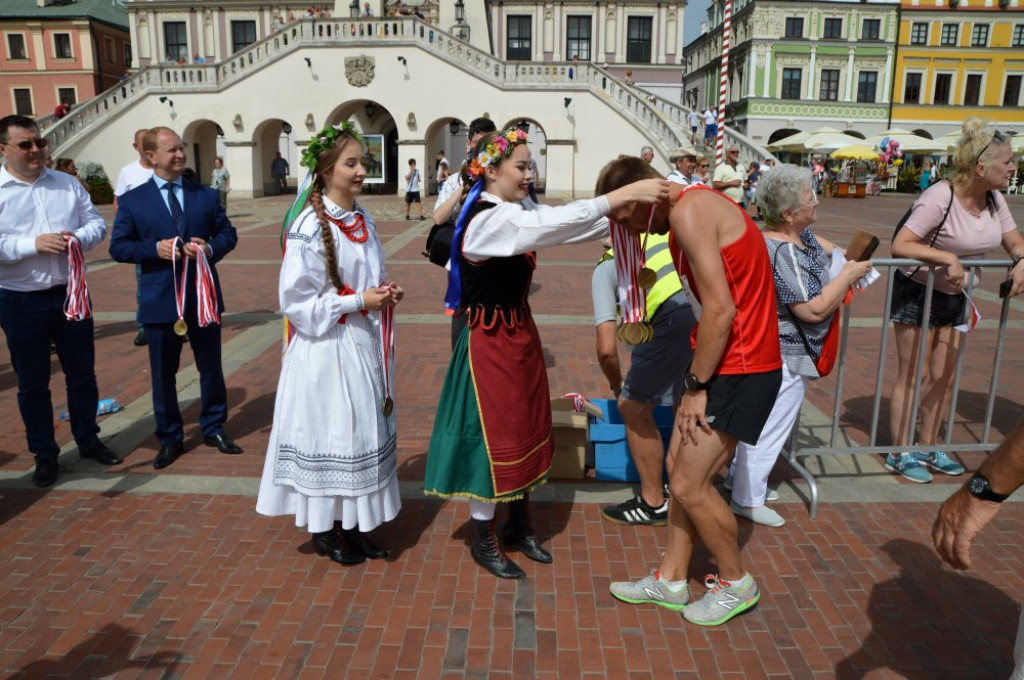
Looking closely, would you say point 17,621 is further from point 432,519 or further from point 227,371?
point 227,371

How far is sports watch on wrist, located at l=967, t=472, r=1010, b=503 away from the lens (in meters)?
2.02

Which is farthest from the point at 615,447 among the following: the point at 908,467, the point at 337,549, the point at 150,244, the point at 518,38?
the point at 518,38

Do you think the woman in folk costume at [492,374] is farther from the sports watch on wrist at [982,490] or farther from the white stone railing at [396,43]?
the white stone railing at [396,43]

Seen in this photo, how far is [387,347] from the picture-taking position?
3.88m

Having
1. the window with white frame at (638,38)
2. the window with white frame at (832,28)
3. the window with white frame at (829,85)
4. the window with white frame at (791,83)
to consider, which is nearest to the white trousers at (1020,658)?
the window with white frame at (638,38)

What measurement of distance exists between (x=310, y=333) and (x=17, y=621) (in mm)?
1808

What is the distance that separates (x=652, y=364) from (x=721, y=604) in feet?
4.19

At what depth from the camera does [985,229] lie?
15.7 feet

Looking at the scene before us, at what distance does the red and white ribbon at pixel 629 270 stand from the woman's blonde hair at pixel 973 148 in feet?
8.10

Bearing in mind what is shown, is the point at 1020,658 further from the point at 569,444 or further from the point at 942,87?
the point at 942,87

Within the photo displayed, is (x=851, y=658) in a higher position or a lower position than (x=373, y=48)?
lower

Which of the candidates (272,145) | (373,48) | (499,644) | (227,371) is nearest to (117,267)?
(227,371)

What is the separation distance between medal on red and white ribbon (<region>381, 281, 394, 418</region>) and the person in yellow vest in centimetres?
111

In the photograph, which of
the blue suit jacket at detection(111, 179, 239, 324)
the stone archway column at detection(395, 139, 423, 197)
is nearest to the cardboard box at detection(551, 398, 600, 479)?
the blue suit jacket at detection(111, 179, 239, 324)
